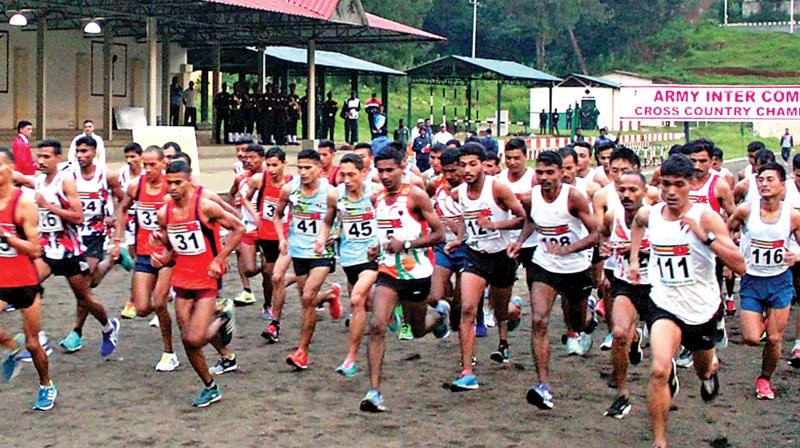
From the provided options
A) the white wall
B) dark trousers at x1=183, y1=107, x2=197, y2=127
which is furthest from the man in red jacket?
dark trousers at x1=183, y1=107, x2=197, y2=127

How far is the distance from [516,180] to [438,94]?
2868 inches

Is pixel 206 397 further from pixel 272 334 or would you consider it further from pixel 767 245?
pixel 767 245

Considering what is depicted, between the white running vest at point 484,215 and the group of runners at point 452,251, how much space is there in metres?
0.01

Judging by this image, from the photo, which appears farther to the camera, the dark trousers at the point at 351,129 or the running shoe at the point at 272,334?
the dark trousers at the point at 351,129

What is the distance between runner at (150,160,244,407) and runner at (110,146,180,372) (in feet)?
3.07

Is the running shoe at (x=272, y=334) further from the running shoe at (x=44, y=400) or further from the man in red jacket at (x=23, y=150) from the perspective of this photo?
the man in red jacket at (x=23, y=150)

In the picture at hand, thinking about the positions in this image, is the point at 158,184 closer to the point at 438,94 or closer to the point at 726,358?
the point at 726,358

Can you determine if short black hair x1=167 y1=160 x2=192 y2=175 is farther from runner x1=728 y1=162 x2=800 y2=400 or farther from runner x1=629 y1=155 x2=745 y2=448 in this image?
runner x1=728 y1=162 x2=800 y2=400

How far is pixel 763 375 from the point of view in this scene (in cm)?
977

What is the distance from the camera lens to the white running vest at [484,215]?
1005 cm

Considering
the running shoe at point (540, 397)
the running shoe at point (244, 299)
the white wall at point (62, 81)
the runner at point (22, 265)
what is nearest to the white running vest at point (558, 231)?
the running shoe at point (540, 397)

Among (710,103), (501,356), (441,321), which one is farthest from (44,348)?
(710,103)

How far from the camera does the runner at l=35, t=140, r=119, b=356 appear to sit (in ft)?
34.4

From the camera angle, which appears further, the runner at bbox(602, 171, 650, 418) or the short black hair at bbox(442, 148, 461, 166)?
the short black hair at bbox(442, 148, 461, 166)
